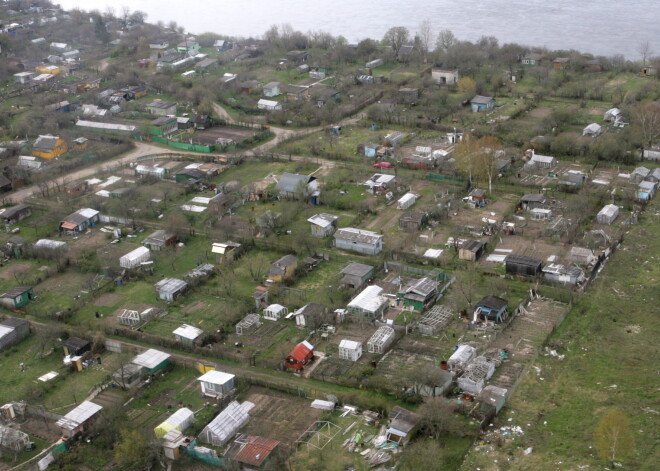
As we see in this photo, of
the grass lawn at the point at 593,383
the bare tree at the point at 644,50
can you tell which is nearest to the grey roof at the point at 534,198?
the grass lawn at the point at 593,383

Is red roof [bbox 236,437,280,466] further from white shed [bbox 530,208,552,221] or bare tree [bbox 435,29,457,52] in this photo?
bare tree [bbox 435,29,457,52]

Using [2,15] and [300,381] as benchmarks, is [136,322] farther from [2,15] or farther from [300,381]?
[2,15]

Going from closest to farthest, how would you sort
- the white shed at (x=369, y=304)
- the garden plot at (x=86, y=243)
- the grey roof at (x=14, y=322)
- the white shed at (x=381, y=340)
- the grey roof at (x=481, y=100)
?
the white shed at (x=381, y=340)
the white shed at (x=369, y=304)
the grey roof at (x=14, y=322)
the garden plot at (x=86, y=243)
the grey roof at (x=481, y=100)

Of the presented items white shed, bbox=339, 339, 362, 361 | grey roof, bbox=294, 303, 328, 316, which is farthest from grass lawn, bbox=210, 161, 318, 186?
white shed, bbox=339, 339, 362, 361

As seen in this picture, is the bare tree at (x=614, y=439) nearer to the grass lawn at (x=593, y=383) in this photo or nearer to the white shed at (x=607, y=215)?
the grass lawn at (x=593, y=383)

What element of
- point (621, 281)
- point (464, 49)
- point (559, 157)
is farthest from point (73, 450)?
point (464, 49)
